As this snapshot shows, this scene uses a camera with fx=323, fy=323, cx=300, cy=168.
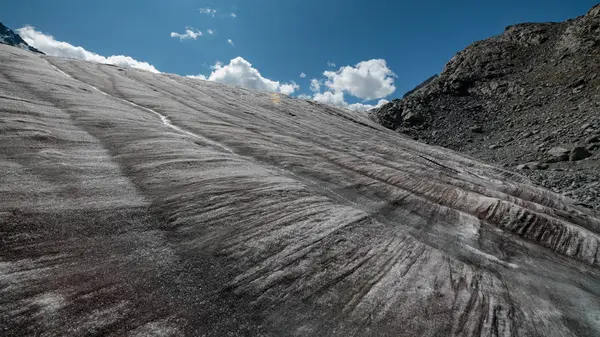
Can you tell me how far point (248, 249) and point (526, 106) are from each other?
66.5 metres

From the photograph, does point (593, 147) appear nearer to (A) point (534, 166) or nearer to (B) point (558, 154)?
(B) point (558, 154)

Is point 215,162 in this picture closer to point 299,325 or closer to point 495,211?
point 299,325

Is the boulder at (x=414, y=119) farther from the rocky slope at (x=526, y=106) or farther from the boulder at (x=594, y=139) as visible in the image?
the boulder at (x=594, y=139)

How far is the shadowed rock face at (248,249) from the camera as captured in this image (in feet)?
19.4

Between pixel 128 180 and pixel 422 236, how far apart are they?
9565 mm

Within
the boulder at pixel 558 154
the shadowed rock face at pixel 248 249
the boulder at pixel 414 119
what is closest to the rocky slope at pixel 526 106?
the boulder at pixel 414 119

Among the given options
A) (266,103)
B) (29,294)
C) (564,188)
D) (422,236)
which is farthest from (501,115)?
(29,294)

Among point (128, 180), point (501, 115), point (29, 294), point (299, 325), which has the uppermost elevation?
point (501, 115)

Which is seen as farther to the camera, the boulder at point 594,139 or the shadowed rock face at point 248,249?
the boulder at point 594,139

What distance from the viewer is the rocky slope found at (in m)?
34.0

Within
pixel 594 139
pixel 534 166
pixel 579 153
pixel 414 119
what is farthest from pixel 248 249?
pixel 414 119

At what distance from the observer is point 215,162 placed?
1286 cm

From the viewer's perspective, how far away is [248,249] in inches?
303

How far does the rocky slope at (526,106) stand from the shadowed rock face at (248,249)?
716 inches
